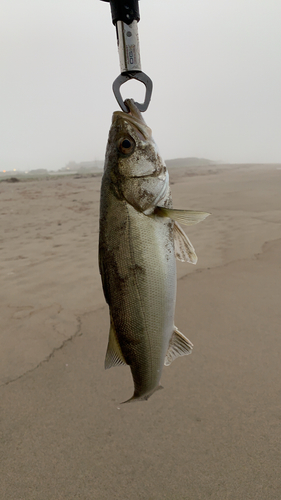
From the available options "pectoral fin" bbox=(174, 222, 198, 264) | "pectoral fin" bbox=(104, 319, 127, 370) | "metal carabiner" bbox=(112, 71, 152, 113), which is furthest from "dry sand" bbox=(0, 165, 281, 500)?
"metal carabiner" bbox=(112, 71, 152, 113)

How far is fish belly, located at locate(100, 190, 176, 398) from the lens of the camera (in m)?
1.24

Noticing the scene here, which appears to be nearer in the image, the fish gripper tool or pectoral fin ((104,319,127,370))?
the fish gripper tool

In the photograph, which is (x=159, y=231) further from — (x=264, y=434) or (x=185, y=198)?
(x=185, y=198)

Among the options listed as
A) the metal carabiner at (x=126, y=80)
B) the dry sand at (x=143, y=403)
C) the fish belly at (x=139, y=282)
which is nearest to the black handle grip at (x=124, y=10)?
the metal carabiner at (x=126, y=80)

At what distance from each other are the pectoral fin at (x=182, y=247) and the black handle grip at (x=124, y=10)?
787mm

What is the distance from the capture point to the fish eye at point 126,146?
4.40 ft

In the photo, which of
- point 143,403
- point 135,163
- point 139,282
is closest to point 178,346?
point 139,282

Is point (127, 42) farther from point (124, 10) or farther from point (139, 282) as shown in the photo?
point (139, 282)

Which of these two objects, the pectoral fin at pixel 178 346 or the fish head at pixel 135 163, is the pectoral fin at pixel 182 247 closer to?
the fish head at pixel 135 163

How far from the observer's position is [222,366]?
319cm

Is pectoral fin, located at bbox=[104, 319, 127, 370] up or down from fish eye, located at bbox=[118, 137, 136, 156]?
down

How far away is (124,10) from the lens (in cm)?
116

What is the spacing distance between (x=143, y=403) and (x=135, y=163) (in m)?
2.25

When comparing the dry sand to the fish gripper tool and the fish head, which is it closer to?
the fish head
